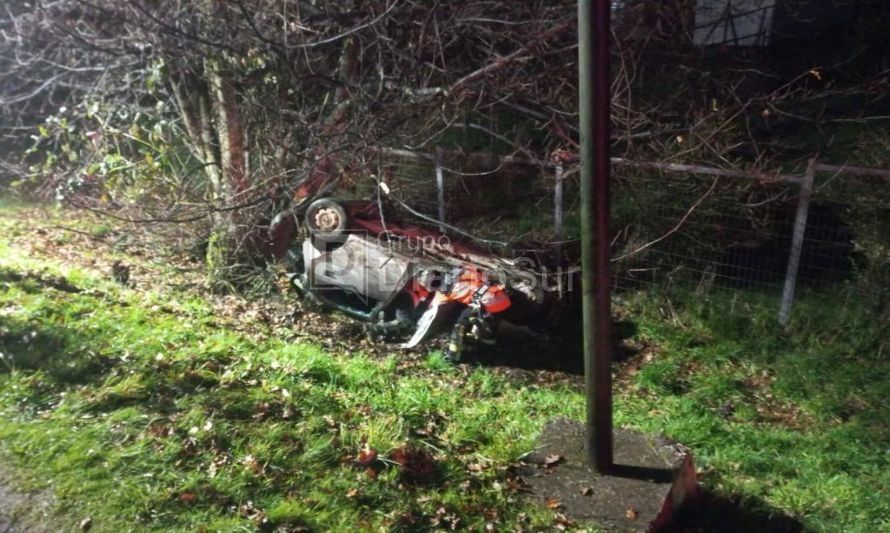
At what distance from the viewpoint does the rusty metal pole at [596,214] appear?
2.98 metres

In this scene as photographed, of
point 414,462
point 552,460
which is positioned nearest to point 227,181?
point 414,462

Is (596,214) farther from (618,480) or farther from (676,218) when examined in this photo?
(676,218)

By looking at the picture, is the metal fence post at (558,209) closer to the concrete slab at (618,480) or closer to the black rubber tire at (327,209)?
the black rubber tire at (327,209)

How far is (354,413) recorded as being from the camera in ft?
15.3

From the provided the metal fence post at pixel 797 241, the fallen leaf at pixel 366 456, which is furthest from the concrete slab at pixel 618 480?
the metal fence post at pixel 797 241

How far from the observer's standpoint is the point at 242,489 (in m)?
3.67

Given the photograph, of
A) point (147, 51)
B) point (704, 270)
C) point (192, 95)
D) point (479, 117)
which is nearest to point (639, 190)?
point (704, 270)

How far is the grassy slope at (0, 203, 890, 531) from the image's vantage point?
365 cm

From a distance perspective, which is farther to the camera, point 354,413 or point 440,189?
point 440,189

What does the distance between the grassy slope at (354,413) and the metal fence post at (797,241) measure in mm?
159

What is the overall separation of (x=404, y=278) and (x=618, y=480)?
3339 mm

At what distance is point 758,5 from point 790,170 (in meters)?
2.65

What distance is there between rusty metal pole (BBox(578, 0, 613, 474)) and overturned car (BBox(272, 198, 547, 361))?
246 cm

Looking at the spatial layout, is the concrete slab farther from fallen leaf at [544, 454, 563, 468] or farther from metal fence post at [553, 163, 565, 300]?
metal fence post at [553, 163, 565, 300]
